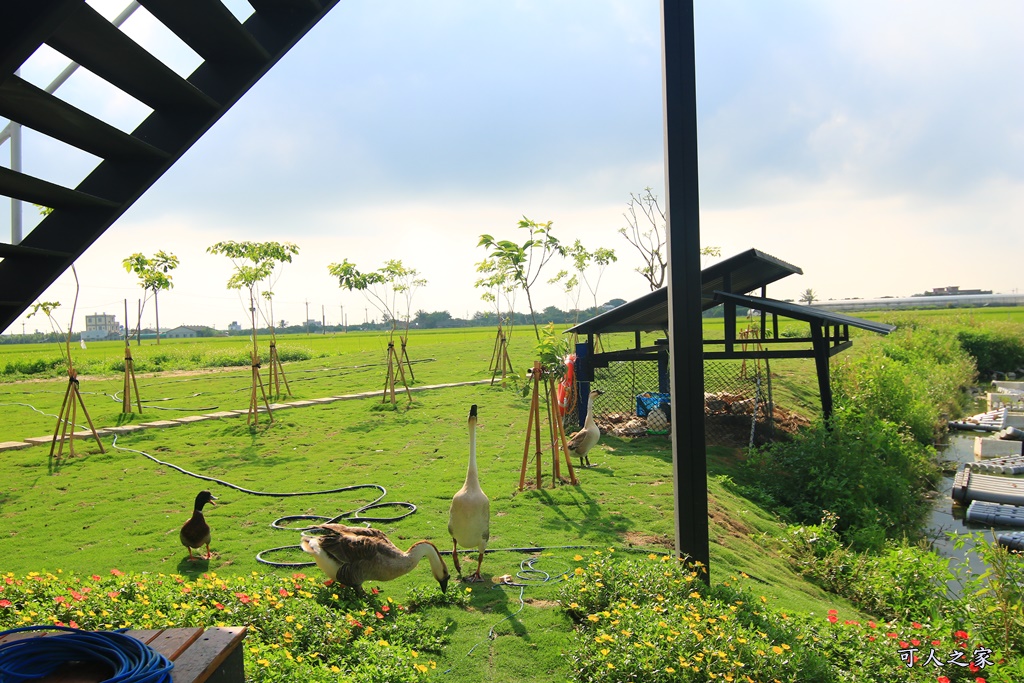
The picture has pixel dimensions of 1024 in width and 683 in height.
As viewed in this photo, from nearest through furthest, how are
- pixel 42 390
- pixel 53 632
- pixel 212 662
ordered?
pixel 212 662
pixel 53 632
pixel 42 390

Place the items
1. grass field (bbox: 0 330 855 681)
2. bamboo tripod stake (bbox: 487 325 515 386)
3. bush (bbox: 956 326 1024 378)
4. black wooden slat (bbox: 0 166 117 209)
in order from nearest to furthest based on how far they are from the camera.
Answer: black wooden slat (bbox: 0 166 117 209) < grass field (bbox: 0 330 855 681) < bamboo tripod stake (bbox: 487 325 515 386) < bush (bbox: 956 326 1024 378)

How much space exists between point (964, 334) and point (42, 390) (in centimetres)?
3569

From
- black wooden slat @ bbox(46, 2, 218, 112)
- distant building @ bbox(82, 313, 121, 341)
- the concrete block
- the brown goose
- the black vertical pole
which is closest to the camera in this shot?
black wooden slat @ bbox(46, 2, 218, 112)

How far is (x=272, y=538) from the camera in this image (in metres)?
6.61

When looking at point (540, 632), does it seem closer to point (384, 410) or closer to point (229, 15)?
point (229, 15)

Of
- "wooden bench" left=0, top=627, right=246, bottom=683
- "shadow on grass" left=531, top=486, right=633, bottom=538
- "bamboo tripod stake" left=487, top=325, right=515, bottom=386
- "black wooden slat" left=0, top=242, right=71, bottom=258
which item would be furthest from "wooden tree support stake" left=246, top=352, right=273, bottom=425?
"wooden bench" left=0, top=627, right=246, bottom=683

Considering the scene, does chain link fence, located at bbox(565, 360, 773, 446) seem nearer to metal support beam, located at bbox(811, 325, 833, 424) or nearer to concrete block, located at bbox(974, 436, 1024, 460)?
metal support beam, located at bbox(811, 325, 833, 424)

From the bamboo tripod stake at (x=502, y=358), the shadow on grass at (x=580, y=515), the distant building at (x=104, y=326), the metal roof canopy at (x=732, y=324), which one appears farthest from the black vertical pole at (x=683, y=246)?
the distant building at (x=104, y=326)

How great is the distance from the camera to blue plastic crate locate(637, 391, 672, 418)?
1271cm

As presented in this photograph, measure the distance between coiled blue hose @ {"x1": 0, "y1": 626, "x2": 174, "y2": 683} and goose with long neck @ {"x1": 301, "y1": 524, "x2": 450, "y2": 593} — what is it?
2.58 metres

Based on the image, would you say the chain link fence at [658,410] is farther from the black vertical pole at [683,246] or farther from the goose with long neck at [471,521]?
the black vertical pole at [683,246]

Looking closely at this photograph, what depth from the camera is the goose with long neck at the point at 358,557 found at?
4812 millimetres

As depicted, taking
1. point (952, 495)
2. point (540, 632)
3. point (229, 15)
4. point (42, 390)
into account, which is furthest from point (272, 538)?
point (42, 390)

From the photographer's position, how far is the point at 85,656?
2.18 meters
